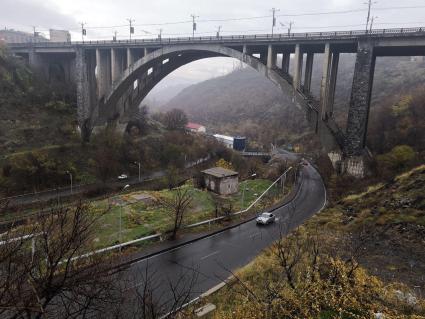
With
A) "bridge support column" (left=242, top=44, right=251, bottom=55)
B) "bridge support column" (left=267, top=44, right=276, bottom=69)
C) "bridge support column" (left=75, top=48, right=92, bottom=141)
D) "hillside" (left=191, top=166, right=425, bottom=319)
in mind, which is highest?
"bridge support column" (left=242, top=44, right=251, bottom=55)

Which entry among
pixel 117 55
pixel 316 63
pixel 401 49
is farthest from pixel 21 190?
pixel 316 63

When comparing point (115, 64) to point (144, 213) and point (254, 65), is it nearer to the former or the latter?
point (254, 65)

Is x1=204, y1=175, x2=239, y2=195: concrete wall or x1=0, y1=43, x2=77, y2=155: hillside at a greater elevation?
x1=0, y1=43, x2=77, y2=155: hillside

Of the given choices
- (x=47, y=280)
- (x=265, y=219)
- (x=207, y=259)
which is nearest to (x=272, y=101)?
(x=265, y=219)

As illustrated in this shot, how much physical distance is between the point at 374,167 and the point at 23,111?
163 feet

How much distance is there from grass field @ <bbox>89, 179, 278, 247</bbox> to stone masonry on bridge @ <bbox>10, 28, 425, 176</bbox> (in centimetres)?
1112

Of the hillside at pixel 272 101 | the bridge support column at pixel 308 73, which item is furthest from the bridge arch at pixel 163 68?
the hillside at pixel 272 101

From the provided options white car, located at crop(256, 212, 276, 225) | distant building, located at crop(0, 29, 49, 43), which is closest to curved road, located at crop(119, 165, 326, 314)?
white car, located at crop(256, 212, 276, 225)

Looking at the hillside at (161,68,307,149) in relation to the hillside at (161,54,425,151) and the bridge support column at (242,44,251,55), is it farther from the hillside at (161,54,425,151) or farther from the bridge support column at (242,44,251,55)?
the bridge support column at (242,44,251,55)

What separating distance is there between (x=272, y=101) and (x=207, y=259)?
109924mm

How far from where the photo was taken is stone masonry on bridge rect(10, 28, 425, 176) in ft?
112

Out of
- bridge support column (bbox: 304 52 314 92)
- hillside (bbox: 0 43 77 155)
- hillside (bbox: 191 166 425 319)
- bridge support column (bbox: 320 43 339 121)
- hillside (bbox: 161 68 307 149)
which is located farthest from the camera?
hillside (bbox: 161 68 307 149)

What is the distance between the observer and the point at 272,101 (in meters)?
125

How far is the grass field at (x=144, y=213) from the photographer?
79.3 ft
